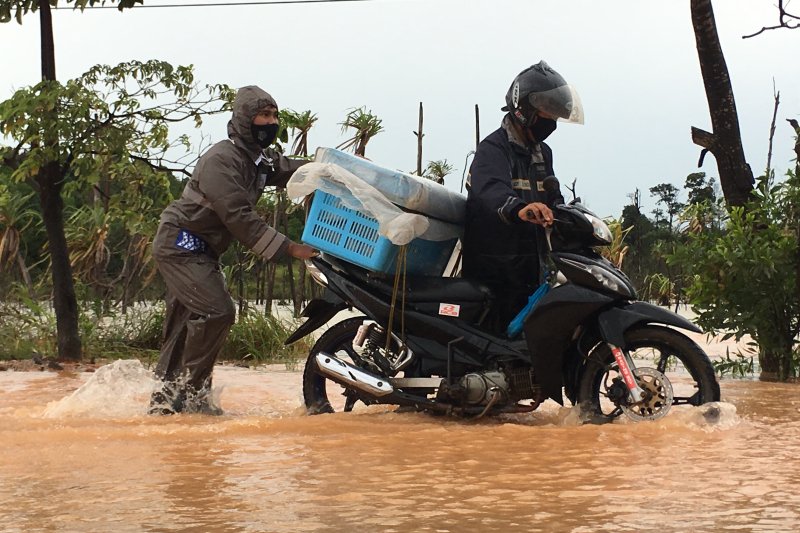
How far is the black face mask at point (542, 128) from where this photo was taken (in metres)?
7.70

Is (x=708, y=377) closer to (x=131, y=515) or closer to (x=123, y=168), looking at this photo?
(x=131, y=515)

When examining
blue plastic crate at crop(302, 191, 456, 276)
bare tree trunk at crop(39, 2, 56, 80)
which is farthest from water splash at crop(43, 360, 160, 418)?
bare tree trunk at crop(39, 2, 56, 80)

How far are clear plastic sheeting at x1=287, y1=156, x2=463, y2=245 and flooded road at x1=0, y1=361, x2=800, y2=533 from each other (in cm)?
114

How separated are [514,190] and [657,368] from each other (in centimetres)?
134

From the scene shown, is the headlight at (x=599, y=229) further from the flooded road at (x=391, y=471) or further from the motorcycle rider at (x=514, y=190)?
the flooded road at (x=391, y=471)

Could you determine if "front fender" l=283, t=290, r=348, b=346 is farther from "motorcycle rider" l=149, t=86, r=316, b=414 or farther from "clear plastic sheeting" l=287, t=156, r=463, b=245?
"clear plastic sheeting" l=287, t=156, r=463, b=245

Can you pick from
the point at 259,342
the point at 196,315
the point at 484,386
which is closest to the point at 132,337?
the point at 259,342

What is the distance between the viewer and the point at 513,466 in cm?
597

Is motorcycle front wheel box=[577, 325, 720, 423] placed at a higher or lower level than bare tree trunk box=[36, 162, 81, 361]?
lower

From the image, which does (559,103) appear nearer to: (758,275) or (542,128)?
(542,128)

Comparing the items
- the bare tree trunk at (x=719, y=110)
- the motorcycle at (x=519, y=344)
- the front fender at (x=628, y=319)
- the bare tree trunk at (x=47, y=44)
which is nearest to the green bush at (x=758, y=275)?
the bare tree trunk at (x=719, y=110)

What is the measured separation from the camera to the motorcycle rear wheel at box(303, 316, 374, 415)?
310 inches

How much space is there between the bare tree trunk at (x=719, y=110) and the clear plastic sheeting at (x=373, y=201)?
5742 mm

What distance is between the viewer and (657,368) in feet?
23.5
